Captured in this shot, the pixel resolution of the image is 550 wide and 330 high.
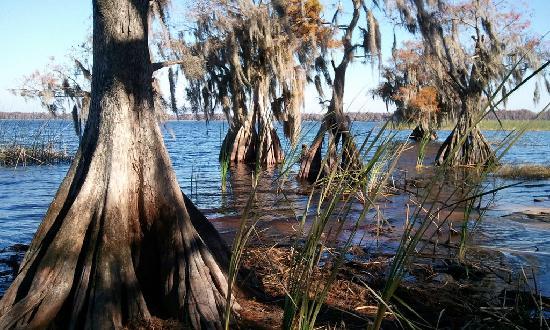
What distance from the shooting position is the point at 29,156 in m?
23.2

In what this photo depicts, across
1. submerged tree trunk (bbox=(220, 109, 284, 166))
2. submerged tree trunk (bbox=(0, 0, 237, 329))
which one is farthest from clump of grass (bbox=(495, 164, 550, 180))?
submerged tree trunk (bbox=(0, 0, 237, 329))

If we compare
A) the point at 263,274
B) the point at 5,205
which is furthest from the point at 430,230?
the point at 5,205

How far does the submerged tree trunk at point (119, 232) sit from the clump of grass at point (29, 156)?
20.2 meters

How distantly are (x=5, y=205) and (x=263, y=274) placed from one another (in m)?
9.82

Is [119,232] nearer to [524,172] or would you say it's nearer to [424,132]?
[424,132]

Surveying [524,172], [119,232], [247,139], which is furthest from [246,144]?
[119,232]

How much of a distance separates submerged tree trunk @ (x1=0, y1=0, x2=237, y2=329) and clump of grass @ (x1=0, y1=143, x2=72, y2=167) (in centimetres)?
2024

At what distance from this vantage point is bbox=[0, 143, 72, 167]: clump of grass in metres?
23.0

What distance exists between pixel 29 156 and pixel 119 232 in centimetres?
2152

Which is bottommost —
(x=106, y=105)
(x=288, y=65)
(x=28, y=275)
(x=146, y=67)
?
(x=28, y=275)

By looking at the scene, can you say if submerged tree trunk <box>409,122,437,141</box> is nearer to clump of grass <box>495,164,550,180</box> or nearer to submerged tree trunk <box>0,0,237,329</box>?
submerged tree trunk <box>0,0,237,329</box>

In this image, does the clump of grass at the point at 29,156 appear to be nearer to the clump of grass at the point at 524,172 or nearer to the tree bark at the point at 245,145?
the tree bark at the point at 245,145

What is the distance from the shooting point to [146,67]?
444 cm

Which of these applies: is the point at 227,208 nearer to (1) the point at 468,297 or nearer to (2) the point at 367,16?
(1) the point at 468,297
